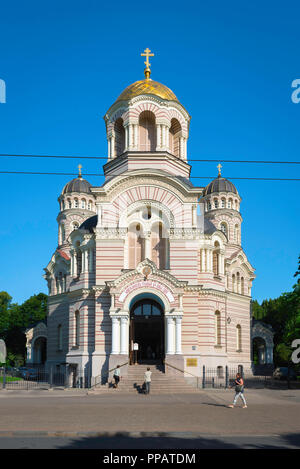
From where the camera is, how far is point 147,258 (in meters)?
32.6

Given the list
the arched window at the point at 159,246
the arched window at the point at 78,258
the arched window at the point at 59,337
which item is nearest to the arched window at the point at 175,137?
the arched window at the point at 159,246

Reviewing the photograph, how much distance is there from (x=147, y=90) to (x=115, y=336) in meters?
19.0

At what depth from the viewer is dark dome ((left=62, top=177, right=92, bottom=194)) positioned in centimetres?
5784

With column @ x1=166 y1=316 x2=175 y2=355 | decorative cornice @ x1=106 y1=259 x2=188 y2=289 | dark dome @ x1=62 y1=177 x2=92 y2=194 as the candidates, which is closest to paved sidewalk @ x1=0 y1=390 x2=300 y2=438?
column @ x1=166 y1=316 x2=175 y2=355

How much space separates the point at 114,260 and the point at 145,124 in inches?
449

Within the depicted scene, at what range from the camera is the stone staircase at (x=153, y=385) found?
29141 millimetres

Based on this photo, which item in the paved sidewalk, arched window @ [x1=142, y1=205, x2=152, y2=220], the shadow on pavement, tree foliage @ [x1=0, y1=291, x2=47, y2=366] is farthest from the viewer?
tree foliage @ [x1=0, y1=291, x2=47, y2=366]

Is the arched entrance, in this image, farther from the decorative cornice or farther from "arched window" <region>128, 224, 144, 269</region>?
the decorative cornice

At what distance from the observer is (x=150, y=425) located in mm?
15180

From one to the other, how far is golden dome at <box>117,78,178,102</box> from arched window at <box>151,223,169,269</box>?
1031 centimetres

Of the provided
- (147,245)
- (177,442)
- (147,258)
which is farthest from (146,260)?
(177,442)

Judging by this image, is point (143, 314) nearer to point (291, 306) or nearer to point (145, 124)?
point (291, 306)

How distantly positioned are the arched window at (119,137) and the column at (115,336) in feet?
45.5
